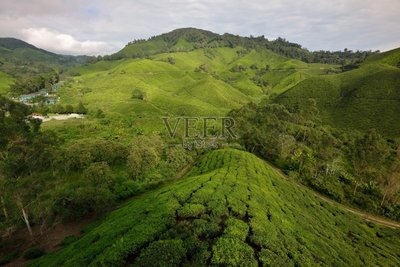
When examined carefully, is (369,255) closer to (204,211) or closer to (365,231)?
(365,231)

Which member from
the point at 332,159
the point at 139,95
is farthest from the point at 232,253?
A: the point at 139,95

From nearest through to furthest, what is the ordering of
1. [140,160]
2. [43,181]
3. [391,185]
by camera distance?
[43,181], [391,185], [140,160]

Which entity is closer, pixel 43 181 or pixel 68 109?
pixel 43 181

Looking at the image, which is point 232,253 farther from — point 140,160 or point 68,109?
point 68,109

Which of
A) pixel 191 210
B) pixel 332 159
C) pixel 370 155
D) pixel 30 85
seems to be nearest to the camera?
pixel 191 210

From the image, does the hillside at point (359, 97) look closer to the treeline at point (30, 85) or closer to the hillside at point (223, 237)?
the hillside at point (223, 237)

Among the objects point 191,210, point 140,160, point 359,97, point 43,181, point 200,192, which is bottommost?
point 140,160
